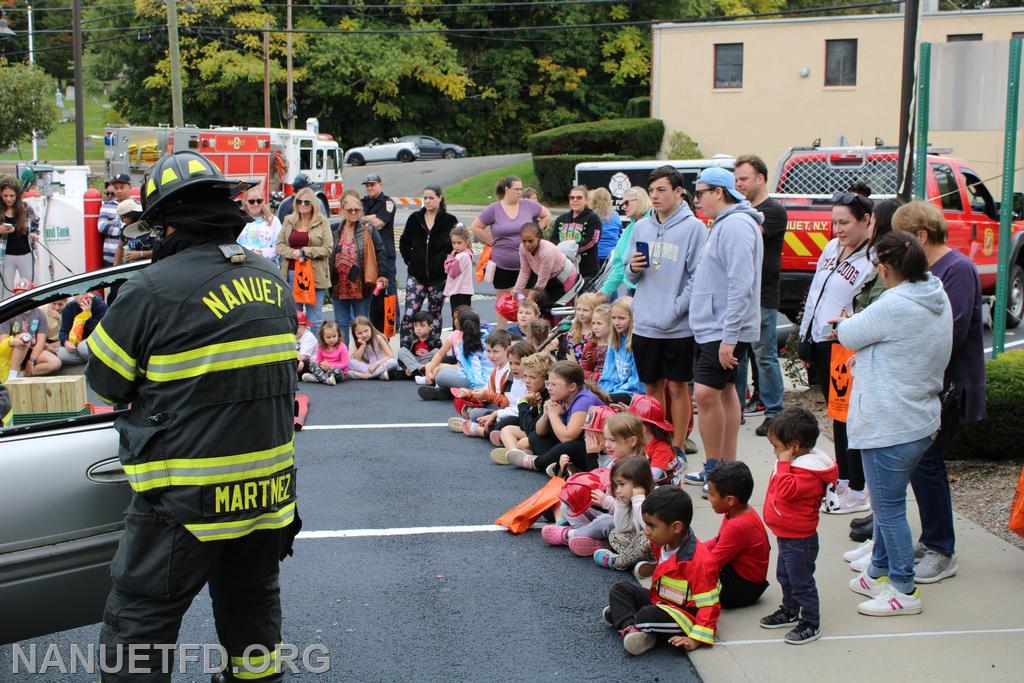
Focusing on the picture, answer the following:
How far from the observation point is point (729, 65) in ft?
112

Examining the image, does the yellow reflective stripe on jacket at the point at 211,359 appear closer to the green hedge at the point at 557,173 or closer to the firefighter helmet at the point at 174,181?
the firefighter helmet at the point at 174,181

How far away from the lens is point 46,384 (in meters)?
7.05

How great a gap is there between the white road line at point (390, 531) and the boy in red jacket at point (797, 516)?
1884 mm

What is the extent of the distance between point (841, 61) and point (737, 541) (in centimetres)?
3110

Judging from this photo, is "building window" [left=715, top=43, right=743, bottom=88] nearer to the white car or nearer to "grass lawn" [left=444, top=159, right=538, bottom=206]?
"grass lawn" [left=444, top=159, right=538, bottom=206]

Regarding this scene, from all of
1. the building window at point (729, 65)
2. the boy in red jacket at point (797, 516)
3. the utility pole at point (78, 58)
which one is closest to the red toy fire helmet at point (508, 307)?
the boy in red jacket at point (797, 516)

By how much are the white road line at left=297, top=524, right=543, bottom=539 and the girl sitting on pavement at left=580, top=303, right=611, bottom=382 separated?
7.05 ft

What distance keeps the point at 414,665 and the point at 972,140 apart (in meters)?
30.3

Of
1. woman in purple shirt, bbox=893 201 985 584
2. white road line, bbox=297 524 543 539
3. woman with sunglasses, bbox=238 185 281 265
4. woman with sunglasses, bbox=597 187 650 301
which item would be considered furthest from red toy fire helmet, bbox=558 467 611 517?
woman with sunglasses, bbox=238 185 281 265

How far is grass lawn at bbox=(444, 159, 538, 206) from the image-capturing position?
1449 inches

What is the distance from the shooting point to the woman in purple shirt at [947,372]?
5.22 metres

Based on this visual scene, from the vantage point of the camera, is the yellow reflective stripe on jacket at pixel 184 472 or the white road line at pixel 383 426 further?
the white road line at pixel 383 426

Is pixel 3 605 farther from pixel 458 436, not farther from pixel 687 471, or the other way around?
pixel 458 436

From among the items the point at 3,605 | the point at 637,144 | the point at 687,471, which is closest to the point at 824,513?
the point at 687,471
